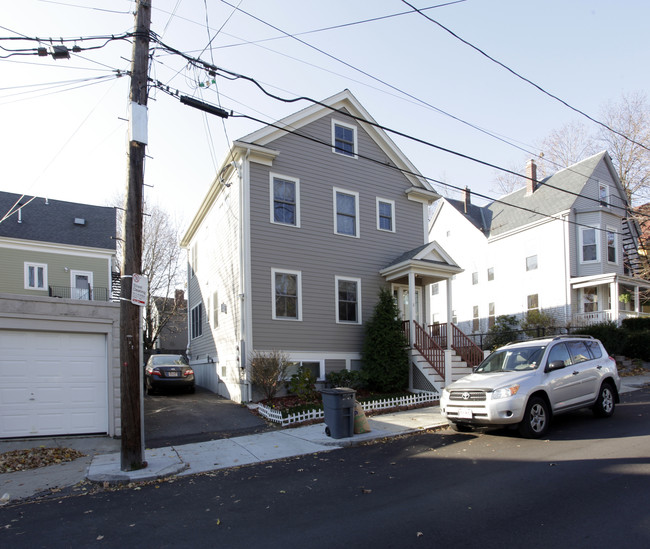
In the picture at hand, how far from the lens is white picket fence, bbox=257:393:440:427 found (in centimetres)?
1084

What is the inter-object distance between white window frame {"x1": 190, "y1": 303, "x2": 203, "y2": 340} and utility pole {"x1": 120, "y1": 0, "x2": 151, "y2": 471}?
12.8 m

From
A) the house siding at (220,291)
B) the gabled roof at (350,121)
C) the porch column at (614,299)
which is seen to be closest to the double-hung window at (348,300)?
the house siding at (220,291)

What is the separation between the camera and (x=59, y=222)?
25516 mm

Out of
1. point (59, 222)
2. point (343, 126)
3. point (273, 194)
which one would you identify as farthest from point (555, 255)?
point (59, 222)

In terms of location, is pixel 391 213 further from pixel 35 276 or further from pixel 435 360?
pixel 35 276

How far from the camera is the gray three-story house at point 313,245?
46.6 ft

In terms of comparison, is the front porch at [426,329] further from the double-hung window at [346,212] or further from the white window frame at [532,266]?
the white window frame at [532,266]

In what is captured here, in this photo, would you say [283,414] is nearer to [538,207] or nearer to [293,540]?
[293,540]

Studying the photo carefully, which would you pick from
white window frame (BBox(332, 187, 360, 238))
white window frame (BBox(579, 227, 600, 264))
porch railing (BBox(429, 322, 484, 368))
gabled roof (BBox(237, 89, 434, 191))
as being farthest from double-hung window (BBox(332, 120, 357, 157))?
white window frame (BBox(579, 227, 600, 264))

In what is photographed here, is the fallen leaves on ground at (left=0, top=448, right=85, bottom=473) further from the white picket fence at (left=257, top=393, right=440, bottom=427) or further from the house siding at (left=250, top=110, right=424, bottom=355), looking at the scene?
the house siding at (left=250, top=110, right=424, bottom=355)

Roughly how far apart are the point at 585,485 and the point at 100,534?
5.38m

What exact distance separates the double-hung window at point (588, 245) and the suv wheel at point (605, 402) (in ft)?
51.5

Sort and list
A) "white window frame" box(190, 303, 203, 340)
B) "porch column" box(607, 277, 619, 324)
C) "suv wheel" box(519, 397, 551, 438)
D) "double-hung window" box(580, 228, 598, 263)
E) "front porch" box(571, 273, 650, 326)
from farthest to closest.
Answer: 1. "double-hung window" box(580, 228, 598, 263)
2. "front porch" box(571, 273, 650, 326)
3. "porch column" box(607, 277, 619, 324)
4. "white window frame" box(190, 303, 203, 340)
5. "suv wheel" box(519, 397, 551, 438)

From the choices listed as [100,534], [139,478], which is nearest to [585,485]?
[100,534]
